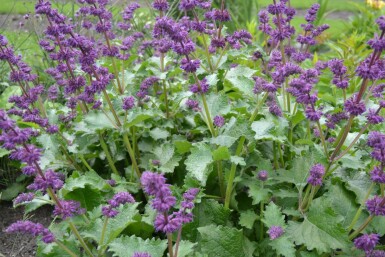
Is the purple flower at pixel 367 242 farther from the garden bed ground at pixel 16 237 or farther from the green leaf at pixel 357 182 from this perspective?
the garden bed ground at pixel 16 237

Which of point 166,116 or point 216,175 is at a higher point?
point 166,116

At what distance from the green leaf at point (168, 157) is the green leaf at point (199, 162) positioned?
1.04 ft

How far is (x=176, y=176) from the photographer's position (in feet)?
8.87

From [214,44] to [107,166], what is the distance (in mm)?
1112

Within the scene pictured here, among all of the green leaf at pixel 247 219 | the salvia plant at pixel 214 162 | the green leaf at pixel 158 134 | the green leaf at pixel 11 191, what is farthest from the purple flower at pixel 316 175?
the green leaf at pixel 11 191

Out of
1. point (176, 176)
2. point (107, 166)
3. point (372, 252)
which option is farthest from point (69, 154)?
point (372, 252)

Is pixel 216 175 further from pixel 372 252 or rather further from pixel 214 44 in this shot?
pixel 372 252

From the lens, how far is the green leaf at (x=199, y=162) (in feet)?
6.49

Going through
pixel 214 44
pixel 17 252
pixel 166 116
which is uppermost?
pixel 214 44

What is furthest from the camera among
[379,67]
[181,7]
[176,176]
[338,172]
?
[176,176]

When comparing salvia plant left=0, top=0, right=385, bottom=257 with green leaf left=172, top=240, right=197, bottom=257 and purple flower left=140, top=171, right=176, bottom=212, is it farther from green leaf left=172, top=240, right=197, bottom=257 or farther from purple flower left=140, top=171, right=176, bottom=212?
purple flower left=140, top=171, right=176, bottom=212

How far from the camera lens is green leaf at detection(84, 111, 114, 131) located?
230 cm

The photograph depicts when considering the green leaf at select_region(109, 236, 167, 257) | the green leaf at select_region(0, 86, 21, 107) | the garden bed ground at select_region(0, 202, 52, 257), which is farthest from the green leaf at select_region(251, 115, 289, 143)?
the green leaf at select_region(0, 86, 21, 107)

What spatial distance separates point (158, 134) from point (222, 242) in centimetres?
91
